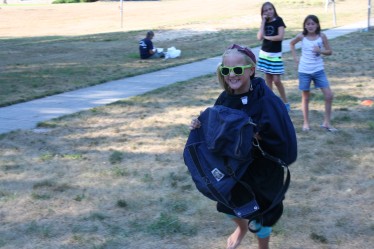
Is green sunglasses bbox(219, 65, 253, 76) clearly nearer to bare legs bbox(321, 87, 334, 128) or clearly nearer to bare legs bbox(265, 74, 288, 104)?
bare legs bbox(321, 87, 334, 128)

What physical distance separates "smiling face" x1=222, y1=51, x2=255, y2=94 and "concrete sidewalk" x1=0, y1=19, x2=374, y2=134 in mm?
4698

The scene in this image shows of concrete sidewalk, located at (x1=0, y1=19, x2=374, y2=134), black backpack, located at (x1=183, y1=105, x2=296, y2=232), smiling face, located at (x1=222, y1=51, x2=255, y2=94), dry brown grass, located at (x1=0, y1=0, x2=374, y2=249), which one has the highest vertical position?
smiling face, located at (x1=222, y1=51, x2=255, y2=94)

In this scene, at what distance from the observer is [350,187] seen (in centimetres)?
477

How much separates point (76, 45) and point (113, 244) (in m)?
15.3

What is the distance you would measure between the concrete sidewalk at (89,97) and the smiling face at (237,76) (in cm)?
470

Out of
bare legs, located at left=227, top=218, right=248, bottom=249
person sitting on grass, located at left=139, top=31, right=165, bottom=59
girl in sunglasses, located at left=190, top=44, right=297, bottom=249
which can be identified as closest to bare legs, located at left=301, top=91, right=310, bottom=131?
bare legs, located at left=227, top=218, right=248, bottom=249

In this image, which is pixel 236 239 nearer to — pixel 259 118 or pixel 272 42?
pixel 259 118

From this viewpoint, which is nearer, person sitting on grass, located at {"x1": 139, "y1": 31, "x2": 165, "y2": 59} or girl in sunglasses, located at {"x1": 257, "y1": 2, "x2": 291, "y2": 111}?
girl in sunglasses, located at {"x1": 257, "y1": 2, "x2": 291, "y2": 111}

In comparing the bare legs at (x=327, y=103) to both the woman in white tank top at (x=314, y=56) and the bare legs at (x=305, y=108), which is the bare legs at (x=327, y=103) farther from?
the bare legs at (x=305, y=108)

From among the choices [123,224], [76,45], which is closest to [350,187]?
[123,224]

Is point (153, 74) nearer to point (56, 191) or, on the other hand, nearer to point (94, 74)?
point (94, 74)

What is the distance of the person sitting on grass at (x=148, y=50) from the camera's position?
13656mm

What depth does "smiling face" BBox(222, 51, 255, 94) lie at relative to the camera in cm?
293

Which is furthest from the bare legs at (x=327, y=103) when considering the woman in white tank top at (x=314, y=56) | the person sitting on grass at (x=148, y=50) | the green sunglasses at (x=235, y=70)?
the person sitting on grass at (x=148, y=50)
